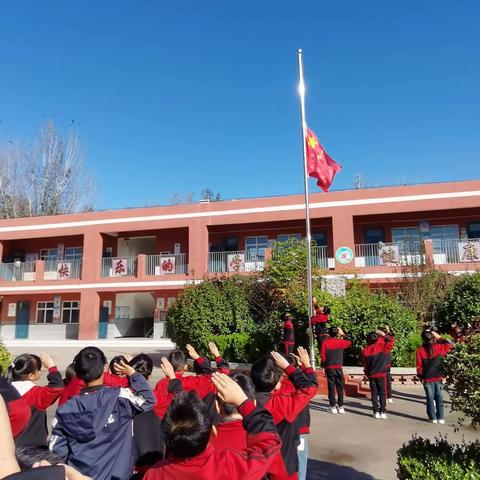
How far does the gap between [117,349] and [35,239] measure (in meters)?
12.3

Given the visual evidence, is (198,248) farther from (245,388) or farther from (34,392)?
(245,388)

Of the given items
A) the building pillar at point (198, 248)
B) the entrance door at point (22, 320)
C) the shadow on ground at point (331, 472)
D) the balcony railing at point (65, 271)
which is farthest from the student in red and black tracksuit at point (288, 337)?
the entrance door at point (22, 320)

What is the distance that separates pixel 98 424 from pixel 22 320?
29.3 metres

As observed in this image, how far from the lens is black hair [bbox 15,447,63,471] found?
159 centimetres

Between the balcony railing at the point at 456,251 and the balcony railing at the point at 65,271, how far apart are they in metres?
19.7

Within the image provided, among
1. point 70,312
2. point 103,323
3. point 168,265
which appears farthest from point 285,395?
point 70,312

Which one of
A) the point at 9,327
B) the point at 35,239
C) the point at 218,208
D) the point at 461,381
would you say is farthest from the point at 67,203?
the point at 461,381

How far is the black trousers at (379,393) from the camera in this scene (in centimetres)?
787

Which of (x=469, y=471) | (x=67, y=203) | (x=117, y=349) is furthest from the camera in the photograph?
(x=67, y=203)

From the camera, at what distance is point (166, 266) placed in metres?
25.3

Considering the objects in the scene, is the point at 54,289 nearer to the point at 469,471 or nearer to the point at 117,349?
the point at 117,349

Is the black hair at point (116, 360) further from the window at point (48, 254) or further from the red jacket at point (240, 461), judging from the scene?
the window at point (48, 254)

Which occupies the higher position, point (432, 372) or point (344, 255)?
point (344, 255)

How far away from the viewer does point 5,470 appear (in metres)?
1.44
